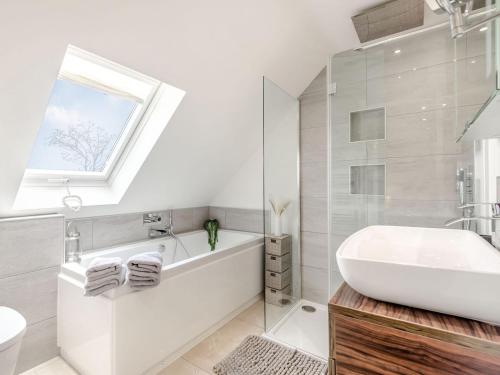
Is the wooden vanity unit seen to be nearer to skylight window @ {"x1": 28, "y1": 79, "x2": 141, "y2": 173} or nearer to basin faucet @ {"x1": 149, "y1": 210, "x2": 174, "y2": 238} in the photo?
skylight window @ {"x1": 28, "y1": 79, "x2": 141, "y2": 173}

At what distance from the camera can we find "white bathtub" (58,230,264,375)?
149cm

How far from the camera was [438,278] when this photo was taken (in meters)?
0.71

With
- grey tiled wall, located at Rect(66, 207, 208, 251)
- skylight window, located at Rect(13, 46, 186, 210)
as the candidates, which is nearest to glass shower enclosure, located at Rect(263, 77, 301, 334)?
skylight window, located at Rect(13, 46, 186, 210)

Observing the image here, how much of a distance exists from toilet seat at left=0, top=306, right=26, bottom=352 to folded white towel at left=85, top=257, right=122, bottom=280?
396 mm

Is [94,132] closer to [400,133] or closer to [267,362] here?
[267,362]

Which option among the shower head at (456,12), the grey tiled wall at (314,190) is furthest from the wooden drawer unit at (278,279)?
the shower head at (456,12)

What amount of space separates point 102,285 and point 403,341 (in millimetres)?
1481

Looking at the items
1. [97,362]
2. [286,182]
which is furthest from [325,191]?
[97,362]

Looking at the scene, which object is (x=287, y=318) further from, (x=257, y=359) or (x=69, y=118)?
(x=69, y=118)

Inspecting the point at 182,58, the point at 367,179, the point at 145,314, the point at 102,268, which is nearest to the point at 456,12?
the point at 367,179

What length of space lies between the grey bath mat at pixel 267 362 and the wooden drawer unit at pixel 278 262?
2.41ft

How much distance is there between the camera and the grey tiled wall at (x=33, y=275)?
1.64m

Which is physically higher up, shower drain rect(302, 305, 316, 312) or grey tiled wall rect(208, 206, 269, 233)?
grey tiled wall rect(208, 206, 269, 233)

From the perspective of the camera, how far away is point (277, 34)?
1.91 meters
